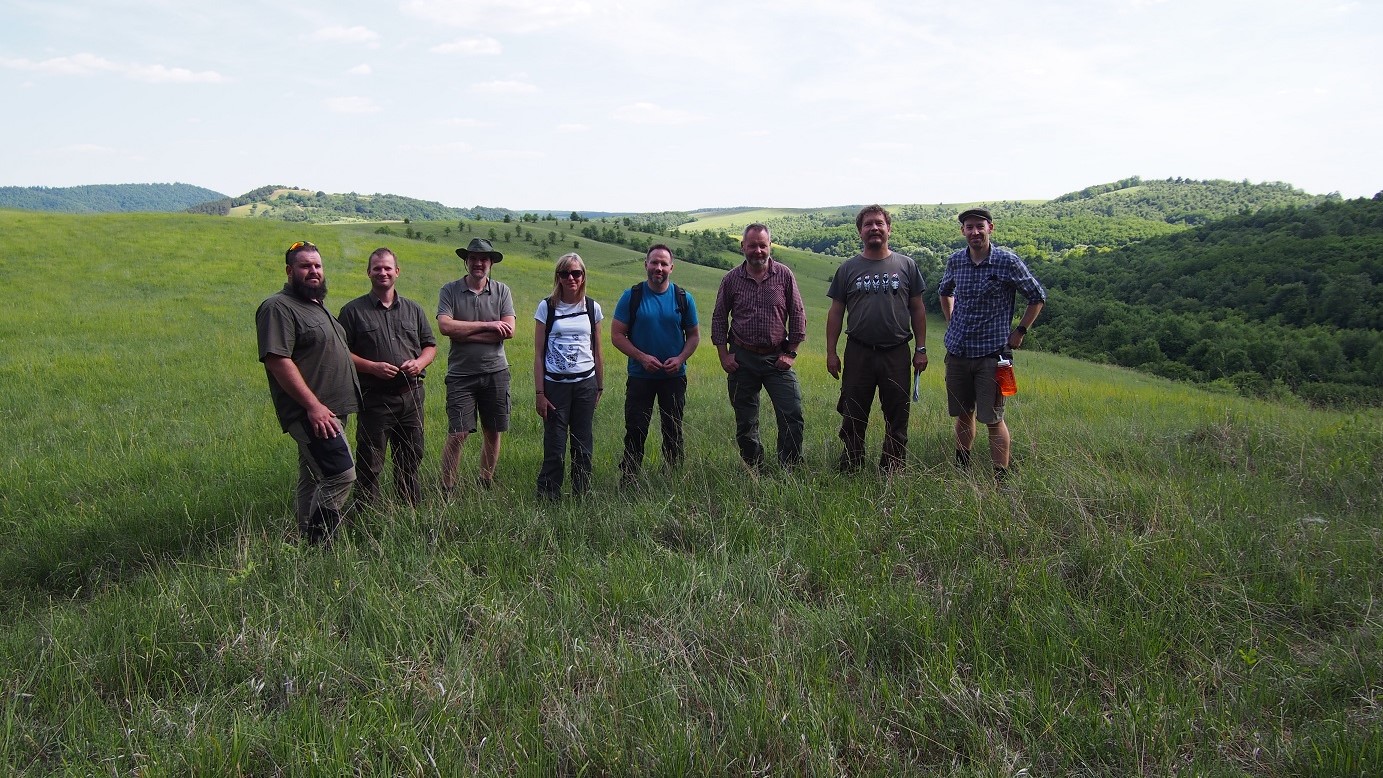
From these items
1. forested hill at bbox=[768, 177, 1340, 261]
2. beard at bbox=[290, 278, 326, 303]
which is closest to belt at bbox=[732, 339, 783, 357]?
beard at bbox=[290, 278, 326, 303]

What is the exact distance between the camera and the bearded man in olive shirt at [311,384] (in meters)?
4.16

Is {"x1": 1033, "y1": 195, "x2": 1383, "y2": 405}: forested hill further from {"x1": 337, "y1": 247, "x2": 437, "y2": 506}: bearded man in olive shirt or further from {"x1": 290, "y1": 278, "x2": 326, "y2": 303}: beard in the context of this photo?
{"x1": 290, "y1": 278, "x2": 326, "y2": 303}: beard

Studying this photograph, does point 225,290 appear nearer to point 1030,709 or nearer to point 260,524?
point 260,524

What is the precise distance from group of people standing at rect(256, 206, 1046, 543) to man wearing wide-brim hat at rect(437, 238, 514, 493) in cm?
1

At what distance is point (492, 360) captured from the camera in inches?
226

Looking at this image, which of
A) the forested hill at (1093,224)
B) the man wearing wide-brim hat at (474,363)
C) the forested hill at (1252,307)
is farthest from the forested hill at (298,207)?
the man wearing wide-brim hat at (474,363)

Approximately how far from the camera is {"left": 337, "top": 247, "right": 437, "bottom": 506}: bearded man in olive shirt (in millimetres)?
5039

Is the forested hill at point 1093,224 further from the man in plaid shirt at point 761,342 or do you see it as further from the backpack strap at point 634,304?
the backpack strap at point 634,304

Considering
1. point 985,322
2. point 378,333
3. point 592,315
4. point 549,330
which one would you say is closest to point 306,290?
point 378,333

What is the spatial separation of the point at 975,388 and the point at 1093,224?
154966 mm

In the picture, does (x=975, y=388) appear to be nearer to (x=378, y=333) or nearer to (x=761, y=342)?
(x=761, y=342)

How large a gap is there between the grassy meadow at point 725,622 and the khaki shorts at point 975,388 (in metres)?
0.54

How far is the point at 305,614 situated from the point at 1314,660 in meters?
4.11

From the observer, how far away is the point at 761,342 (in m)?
5.78
